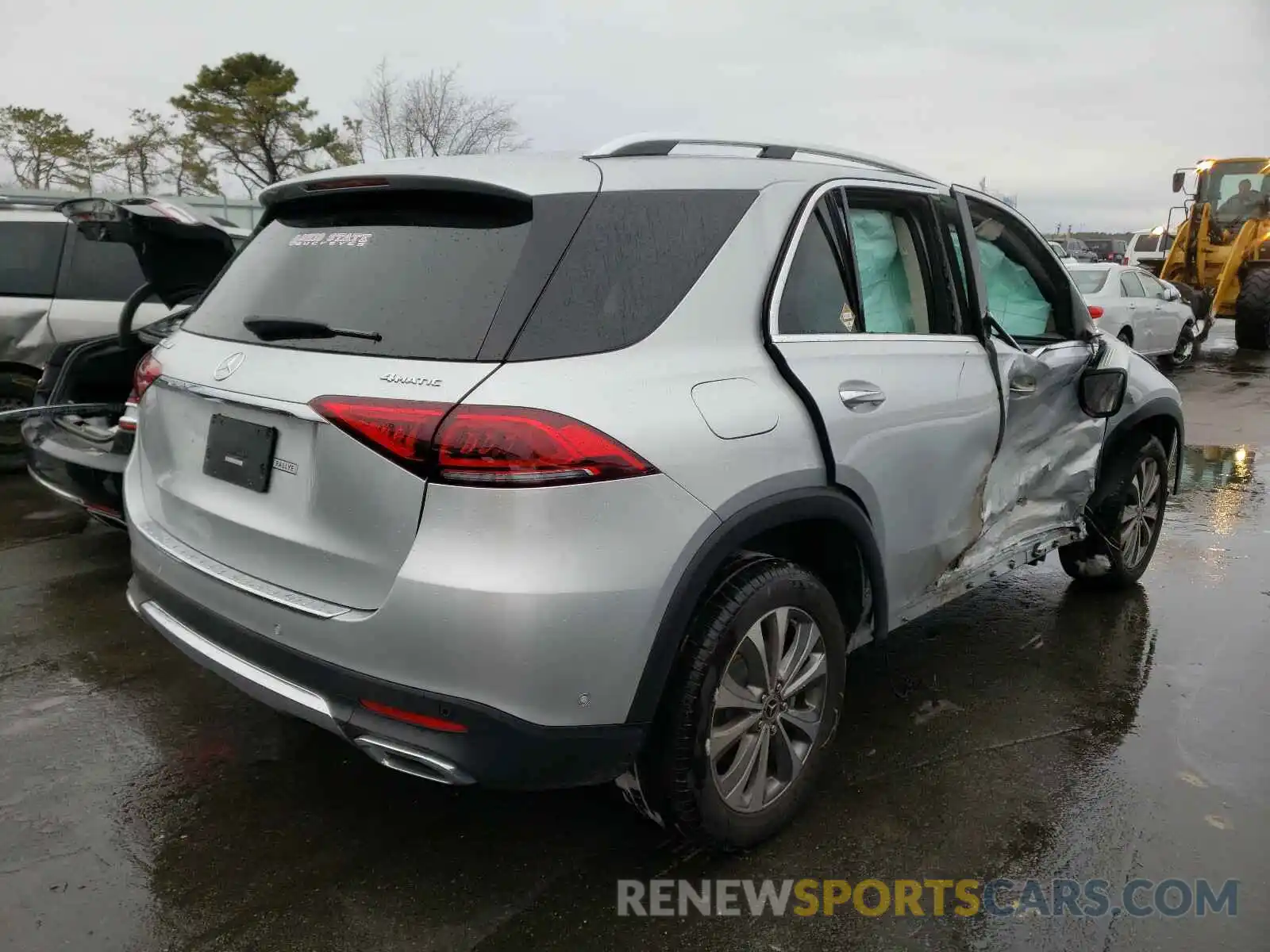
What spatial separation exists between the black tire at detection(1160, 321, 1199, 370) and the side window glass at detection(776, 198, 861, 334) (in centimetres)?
1436

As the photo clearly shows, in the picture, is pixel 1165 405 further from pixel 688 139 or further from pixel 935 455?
pixel 688 139

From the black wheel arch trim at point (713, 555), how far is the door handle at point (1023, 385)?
125 cm

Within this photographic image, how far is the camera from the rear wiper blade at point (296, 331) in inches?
91.4

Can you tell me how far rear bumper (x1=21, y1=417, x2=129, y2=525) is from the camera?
4.14 m

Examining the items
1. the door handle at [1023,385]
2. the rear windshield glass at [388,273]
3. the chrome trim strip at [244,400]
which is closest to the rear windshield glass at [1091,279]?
the door handle at [1023,385]

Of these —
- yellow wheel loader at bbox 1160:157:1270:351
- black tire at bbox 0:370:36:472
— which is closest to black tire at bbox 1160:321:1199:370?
yellow wheel loader at bbox 1160:157:1270:351

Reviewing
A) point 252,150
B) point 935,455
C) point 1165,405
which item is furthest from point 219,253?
point 252,150

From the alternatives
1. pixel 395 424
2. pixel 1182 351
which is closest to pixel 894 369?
pixel 395 424

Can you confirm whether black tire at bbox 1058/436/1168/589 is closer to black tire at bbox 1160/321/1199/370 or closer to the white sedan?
the white sedan

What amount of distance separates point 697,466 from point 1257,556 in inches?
186

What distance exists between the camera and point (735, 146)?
289cm

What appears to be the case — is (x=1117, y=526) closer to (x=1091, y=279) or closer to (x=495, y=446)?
(x=495, y=446)

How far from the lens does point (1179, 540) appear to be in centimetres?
580

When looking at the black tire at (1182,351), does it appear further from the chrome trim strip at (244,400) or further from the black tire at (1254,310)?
the chrome trim strip at (244,400)
